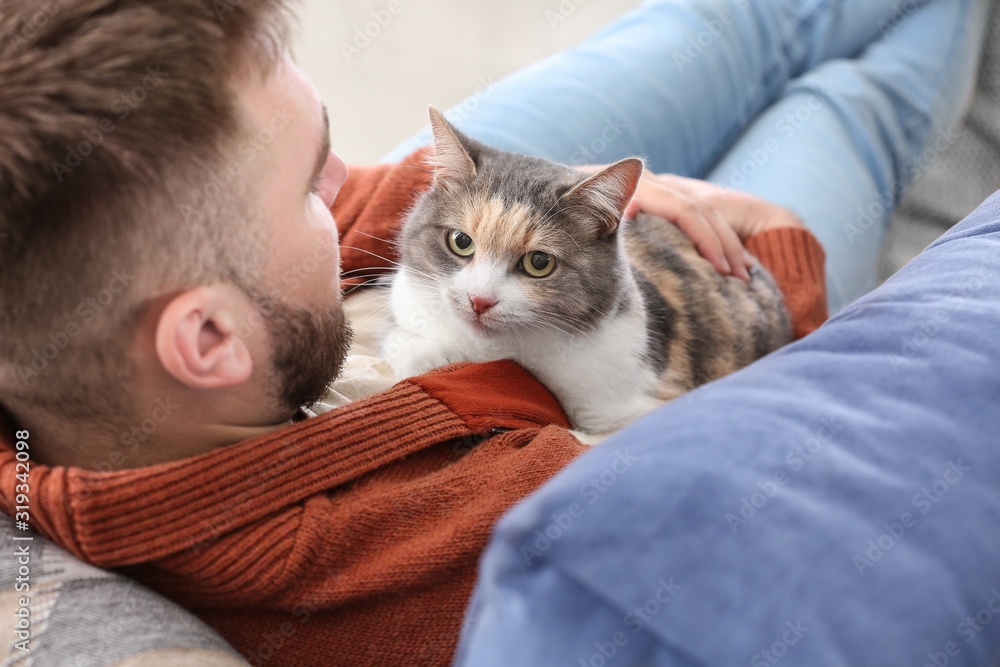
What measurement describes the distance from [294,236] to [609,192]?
1.80 ft

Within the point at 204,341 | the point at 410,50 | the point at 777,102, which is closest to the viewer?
the point at 204,341

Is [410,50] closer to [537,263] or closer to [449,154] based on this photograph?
[449,154]

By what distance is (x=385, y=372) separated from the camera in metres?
1.15

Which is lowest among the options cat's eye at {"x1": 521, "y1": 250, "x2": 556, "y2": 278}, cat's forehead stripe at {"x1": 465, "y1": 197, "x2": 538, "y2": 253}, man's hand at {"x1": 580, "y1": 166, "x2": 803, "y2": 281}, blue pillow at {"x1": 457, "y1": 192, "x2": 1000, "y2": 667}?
man's hand at {"x1": 580, "y1": 166, "x2": 803, "y2": 281}

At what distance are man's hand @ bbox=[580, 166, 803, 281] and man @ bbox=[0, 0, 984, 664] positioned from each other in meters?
0.76

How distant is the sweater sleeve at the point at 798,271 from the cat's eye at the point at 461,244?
76 centimetres

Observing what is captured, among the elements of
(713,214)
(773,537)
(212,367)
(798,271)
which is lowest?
(798,271)

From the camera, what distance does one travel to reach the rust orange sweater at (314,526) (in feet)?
2.24

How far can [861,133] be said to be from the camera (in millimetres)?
1858

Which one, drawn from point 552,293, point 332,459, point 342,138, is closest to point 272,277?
point 332,459

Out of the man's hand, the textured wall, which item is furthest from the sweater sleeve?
the textured wall

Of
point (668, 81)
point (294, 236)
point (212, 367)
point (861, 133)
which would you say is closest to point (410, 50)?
point (668, 81)

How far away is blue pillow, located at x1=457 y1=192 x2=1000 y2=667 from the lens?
41cm

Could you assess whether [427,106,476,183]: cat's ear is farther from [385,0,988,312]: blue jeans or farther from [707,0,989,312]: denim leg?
[707,0,989,312]: denim leg
